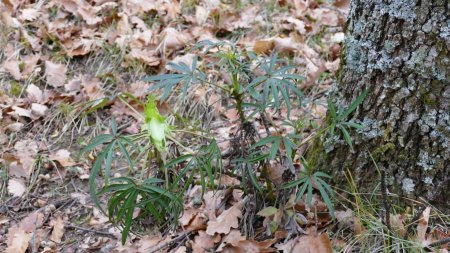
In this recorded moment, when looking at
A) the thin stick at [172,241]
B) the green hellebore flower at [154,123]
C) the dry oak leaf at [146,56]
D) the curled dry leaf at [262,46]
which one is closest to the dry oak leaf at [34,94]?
the dry oak leaf at [146,56]

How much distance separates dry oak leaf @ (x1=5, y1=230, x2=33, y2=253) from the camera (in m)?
2.17

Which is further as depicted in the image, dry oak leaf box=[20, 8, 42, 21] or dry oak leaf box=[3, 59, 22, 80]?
dry oak leaf box=[20, 8, 42, 21]

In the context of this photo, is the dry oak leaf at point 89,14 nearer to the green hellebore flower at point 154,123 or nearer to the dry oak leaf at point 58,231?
the dry oak leaf at point 58,231

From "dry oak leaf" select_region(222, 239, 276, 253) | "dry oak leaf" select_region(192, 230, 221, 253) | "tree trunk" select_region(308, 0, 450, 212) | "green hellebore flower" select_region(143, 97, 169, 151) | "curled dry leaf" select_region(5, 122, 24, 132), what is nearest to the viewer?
"green hellebore flower" select_region(143, 97, 169, 151)

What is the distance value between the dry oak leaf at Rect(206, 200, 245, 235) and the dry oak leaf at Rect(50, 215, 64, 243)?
0.72 meters

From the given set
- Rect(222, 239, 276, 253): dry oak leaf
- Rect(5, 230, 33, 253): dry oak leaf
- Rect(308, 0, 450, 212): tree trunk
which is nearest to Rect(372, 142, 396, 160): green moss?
Rect(308, 0, 450, 212): tree trunk

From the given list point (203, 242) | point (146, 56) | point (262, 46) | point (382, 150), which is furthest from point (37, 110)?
point (382, 150)

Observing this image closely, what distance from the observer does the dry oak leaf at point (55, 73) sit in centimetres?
301

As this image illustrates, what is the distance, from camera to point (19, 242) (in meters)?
2.20

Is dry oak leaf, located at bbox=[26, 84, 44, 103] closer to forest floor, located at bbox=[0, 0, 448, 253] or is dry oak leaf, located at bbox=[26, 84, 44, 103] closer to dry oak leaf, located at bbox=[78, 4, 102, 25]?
forest floor, located at bbox=[0, 0, 448, 253]

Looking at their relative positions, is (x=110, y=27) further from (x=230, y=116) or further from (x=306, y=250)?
(x=306, y=250)

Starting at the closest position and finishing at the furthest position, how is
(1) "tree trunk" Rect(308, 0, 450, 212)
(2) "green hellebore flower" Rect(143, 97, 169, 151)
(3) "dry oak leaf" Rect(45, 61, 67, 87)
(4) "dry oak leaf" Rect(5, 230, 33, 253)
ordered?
1. (2) "green hellebore flower" Rect(143, 97, 169, 151)
2. (1) "tree trunk" Rect(308, 0, 450, 212)
3. (4) "dry oak leaf" Rect(5, 230, 33, 253)
4. (3) "dry oak leaf" Rect(45, 61, 67, 87)

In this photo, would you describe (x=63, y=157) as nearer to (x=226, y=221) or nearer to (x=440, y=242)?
(x=226, y=221)

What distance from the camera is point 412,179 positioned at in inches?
69.6
